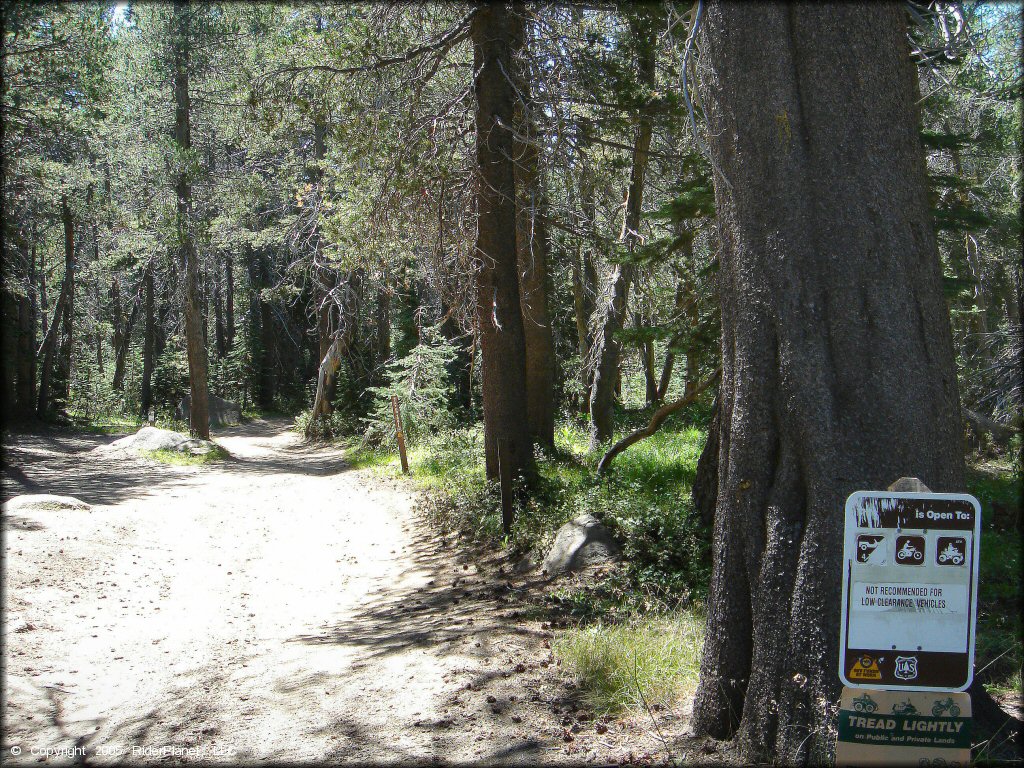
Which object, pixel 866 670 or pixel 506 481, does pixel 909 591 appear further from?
pixel 506 481

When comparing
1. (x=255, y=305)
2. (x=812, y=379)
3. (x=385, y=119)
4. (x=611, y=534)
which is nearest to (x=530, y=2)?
(x=385, y=119)

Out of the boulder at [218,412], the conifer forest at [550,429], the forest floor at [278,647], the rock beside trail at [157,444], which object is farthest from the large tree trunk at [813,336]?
the boulder at [218,412]

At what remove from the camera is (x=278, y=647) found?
657 centimetres

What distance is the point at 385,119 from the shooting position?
32.5ft

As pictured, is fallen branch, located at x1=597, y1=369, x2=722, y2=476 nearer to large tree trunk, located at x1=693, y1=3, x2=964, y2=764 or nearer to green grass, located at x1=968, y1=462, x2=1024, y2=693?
green grass, located at x1=968, y1=462, x2=1024, y2=693

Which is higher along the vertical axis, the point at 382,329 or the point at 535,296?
the point at 382,329

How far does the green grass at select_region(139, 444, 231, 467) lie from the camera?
717 inches

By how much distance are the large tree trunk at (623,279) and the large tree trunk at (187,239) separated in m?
13.5

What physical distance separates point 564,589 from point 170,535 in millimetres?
6689

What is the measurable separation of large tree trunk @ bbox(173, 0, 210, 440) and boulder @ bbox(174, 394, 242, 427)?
10508mm

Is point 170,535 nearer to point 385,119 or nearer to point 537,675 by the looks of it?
point 385,119

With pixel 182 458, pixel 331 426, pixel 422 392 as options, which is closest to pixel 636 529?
pixel 422 392

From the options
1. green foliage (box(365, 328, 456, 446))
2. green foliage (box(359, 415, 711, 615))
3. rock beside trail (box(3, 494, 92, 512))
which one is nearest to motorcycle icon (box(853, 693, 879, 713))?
green foliage (box(359, 415, 711, 615))

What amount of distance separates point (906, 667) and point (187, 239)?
2180 cm
